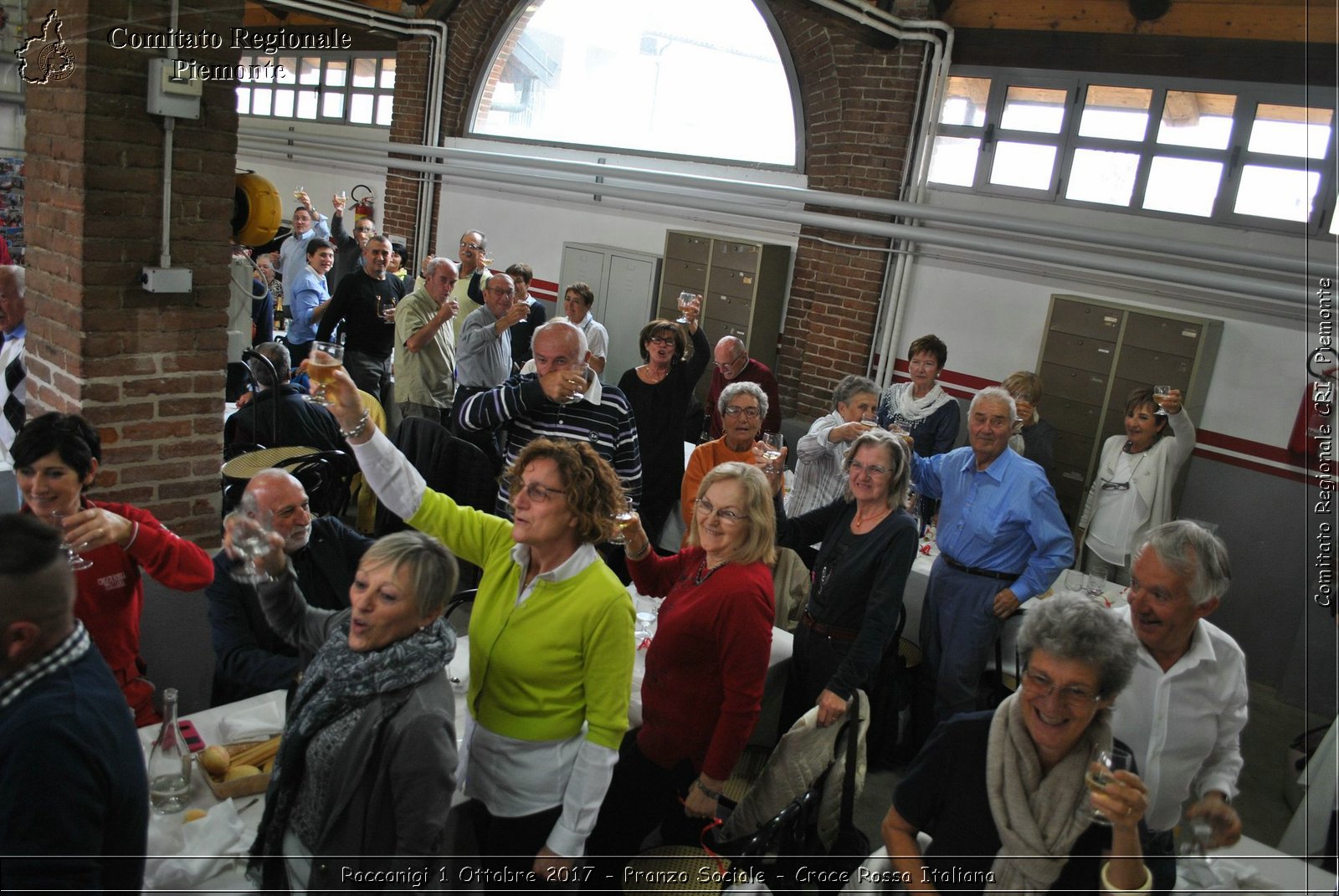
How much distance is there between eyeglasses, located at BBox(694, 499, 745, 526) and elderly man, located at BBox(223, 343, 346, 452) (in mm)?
2671

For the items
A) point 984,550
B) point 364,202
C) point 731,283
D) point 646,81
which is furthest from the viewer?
point 364,202

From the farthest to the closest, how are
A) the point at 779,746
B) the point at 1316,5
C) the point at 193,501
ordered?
the point at 193,501, the point at 779,746, the point at 1316,5

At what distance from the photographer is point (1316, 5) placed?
1871 mm

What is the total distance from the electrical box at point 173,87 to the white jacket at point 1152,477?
489 centimetres

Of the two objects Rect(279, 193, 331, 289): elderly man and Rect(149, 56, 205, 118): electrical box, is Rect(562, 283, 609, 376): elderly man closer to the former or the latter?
Rect(279, 193, 331, 289): elderly man

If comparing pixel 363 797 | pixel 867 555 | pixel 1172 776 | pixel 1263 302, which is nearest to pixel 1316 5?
pixel 1172 776

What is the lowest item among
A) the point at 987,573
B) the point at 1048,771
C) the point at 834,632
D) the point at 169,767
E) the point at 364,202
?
the point at 169,767

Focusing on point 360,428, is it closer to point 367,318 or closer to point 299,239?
point 367,318

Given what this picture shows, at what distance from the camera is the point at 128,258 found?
314 centimetres

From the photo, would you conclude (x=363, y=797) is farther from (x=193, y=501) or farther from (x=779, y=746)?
(x=193, y=501)

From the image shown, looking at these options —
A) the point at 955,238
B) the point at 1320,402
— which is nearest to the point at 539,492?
the point at 1320,402

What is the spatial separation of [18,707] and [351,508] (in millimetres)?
4446

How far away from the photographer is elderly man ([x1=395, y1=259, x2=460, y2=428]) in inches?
236

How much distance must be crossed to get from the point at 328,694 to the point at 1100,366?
229 inches
